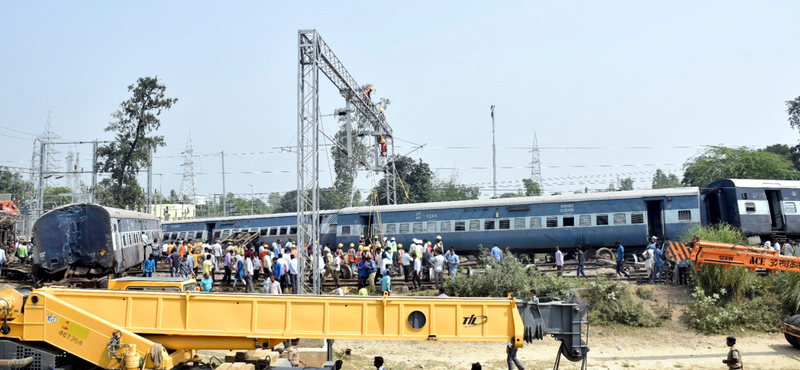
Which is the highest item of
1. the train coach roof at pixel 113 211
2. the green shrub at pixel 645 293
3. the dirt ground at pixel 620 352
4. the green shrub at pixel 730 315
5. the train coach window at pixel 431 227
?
the train coach roof at pixel 113 211

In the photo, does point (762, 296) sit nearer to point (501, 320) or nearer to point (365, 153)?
point (501, 320)

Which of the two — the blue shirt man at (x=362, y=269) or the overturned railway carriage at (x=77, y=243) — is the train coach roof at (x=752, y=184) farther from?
the overturned railway carriage at (x=77, y=243)

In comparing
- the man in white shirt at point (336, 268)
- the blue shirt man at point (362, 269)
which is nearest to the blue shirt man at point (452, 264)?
the blue shirt man at point (362, 269)

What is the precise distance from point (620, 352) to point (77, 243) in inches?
705

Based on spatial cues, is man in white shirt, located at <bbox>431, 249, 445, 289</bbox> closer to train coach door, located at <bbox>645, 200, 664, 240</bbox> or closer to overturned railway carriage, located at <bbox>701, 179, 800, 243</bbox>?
train coach door, located at <bbox>645, 200, 664, 240</bbox>

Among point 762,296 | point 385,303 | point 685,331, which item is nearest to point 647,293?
point 685,331

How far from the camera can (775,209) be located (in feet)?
77.3

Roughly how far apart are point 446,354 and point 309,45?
10.8m

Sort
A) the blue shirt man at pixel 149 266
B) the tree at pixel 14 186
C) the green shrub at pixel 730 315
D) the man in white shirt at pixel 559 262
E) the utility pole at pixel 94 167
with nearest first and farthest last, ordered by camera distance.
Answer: the green shrub at pixel 730 315, the blue shirt man at pixel 149 266, the man in white shirt at pixel 559 262, the utility pole at pixel 94 167, the tree at pixel 14 186

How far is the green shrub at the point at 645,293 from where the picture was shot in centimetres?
1800

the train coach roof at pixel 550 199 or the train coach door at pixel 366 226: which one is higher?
the train coach roof at pixel 550 199

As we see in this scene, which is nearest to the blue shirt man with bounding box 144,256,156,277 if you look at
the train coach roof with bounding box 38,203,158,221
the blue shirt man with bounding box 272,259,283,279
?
the train coach roof with bounding box 38,203,158,221

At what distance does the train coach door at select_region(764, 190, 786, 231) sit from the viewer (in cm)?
2342

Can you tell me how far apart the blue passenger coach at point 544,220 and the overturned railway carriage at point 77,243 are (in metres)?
11.8
